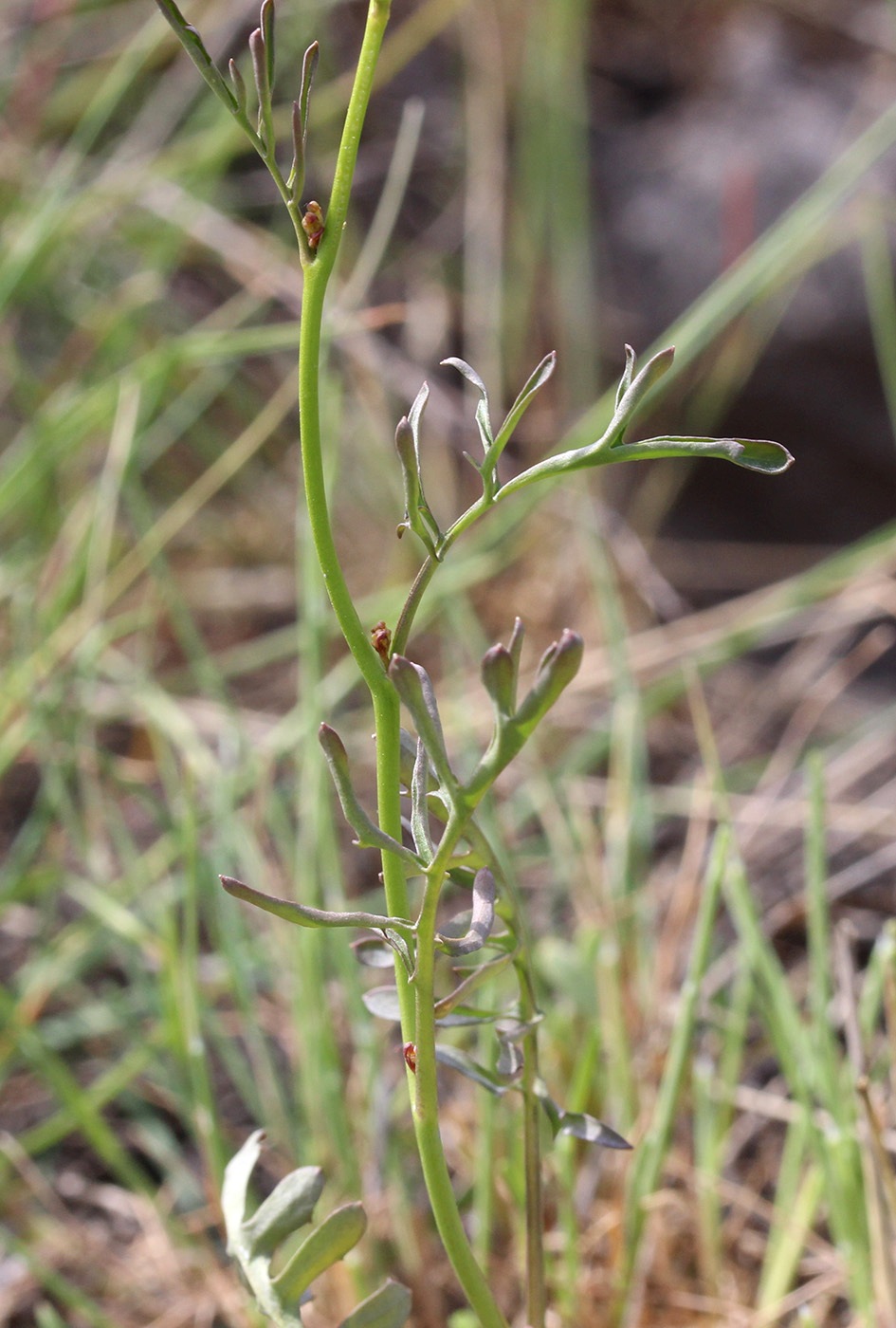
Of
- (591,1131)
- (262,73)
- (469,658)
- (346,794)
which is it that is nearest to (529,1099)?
(591,1131)

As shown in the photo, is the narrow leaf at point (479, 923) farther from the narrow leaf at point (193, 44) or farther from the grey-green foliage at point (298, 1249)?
the narrow leaf at point (193, 44)

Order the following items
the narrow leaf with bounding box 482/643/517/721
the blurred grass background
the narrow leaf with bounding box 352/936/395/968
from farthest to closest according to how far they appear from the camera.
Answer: the blurred grass background < the narrow leaf with bounding box 352/936/395/968 < the narrow leaf with bounding box 482/643/517/721

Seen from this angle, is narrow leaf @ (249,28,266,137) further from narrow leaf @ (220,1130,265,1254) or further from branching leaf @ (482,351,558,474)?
narrow leaf @ (220,1130,265,1254)

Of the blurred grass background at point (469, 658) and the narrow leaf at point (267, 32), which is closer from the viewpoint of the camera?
the narrow leaf at point (267, 32)

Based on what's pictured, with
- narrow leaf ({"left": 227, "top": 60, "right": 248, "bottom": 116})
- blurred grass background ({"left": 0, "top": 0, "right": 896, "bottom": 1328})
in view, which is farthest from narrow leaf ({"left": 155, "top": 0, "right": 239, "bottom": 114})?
blurred grass background ({"left": 0, "top": 0, "right": 896, "bottom": 1328})

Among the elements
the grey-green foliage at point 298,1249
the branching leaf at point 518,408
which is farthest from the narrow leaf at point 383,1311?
the branching leaf at point 518,408

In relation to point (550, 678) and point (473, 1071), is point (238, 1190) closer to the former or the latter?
point (473, 1071)
